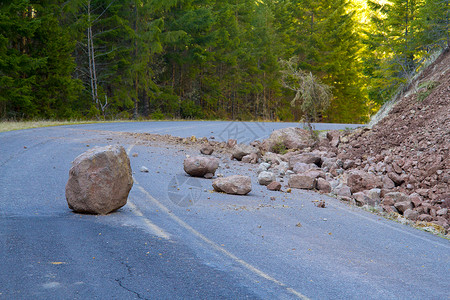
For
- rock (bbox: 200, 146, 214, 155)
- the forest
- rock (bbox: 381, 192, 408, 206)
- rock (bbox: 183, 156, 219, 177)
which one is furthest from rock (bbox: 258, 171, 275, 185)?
the forest

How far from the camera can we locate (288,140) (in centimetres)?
1633

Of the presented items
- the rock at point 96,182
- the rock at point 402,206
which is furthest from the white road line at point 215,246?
the rock at point 402,206

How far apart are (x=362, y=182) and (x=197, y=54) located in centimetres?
2530

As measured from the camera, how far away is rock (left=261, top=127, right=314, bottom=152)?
16125mm

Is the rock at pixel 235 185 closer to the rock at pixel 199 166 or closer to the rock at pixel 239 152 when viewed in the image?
the rock at pixel 199 166

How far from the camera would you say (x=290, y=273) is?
13.8 feet

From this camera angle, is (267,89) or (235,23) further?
(267,89)

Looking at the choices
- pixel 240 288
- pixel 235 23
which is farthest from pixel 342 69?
pixel 240 288

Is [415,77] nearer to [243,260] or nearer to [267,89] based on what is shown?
[243,260]

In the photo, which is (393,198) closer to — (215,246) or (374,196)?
(374,196)

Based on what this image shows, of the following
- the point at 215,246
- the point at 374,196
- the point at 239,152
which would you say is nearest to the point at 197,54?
the point at 239,152

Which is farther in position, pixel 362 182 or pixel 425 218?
pixel 362 182

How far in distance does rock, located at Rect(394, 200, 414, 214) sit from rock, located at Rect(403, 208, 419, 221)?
0.29 m

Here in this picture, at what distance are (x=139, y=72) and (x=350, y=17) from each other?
25514 mm
